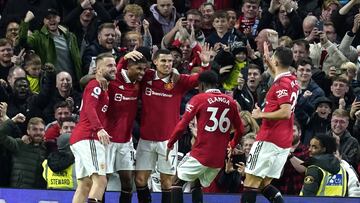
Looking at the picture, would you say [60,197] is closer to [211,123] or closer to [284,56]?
[211,123]

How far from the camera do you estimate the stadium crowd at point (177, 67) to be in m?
21.1

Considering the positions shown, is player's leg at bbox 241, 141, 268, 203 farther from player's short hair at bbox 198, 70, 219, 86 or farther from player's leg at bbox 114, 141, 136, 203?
player's leg at bbox 114, 141, 136, 203

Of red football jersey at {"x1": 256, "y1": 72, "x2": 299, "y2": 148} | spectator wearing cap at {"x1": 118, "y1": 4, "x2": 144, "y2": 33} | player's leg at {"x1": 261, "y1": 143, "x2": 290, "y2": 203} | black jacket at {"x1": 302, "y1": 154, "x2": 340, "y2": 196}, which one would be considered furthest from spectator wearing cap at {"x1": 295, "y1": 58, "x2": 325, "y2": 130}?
red football jersey at {"x1": 256, "y1": 72, "x2": 299, "y2": 148}

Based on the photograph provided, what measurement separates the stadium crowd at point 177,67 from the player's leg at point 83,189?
712 mm

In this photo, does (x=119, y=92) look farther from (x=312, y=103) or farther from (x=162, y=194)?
(x=312, y=103)

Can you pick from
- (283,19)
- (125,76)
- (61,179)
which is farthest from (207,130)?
(283,19)

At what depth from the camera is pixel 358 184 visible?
2088 centimetres

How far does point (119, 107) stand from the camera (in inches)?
790

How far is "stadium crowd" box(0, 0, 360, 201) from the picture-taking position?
830 inches

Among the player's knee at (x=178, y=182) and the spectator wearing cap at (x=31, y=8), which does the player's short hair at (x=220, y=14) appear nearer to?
the spectator wearing cap at (x=31, y=8)

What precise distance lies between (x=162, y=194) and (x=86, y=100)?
1857 millimetres

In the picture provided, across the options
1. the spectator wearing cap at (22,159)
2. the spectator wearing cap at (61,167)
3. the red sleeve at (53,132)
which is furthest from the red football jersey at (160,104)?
the red sleeve at (53,132)

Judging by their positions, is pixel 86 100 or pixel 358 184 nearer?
pixel 86 100

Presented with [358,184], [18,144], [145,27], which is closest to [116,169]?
[18,144]
